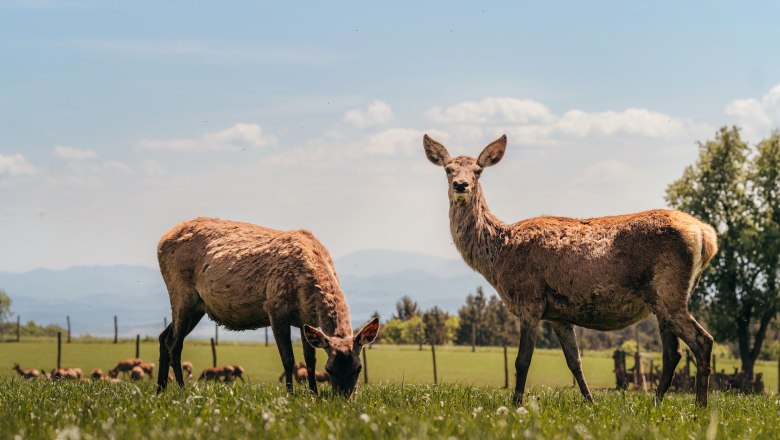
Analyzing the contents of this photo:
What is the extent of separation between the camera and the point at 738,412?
9992 millimetres

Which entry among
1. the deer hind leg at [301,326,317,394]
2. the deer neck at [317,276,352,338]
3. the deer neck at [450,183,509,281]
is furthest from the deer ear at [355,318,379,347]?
the deer neck at [450,183,509,281]

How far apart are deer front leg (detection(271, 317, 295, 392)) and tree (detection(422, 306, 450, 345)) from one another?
65.7 metres

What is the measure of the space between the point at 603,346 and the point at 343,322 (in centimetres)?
8709

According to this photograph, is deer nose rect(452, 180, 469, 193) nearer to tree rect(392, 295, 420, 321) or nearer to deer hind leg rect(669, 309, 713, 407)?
deer hind leg rect(669, 309, 713, 407)

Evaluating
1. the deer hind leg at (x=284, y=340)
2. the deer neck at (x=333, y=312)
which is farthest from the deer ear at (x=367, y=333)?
the deer hind leg at (x=284, y=340)

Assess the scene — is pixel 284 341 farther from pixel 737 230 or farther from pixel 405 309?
pixel 405 309

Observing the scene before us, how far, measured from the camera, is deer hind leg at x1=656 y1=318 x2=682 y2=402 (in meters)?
11.2

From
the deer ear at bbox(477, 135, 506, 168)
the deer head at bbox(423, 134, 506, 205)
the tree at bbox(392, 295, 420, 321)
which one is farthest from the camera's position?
the tree at bbox(392, 295, 420, 321)

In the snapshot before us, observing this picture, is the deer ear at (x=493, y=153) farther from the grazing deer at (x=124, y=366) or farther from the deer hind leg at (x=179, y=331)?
the grazing deer at (x=124, y=366)

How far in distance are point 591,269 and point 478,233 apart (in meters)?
1.90

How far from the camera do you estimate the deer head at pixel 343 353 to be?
10.2 m

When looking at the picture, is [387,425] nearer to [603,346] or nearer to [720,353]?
[720,353]

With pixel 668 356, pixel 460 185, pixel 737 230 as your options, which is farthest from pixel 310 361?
pixel 737 230

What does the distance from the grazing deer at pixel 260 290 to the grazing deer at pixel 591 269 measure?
2166mm
